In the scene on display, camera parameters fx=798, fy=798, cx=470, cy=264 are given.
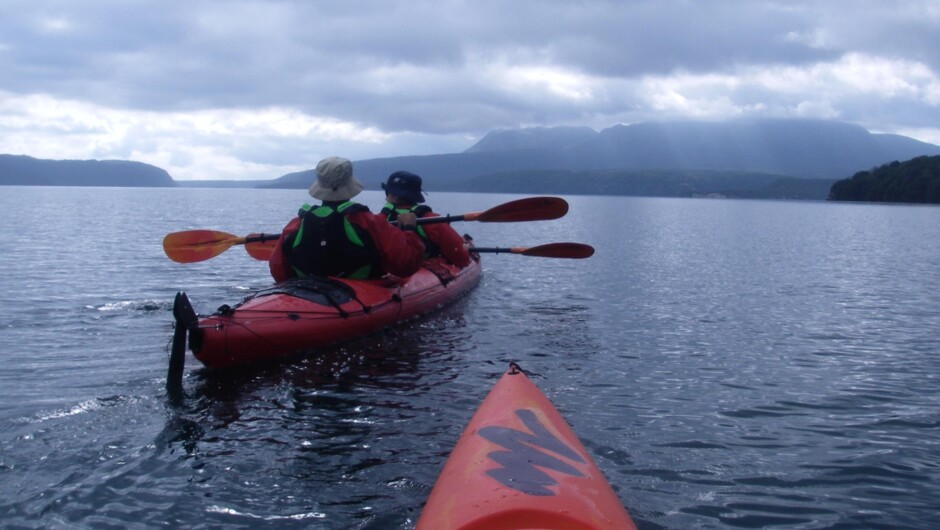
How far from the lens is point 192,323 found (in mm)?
8016

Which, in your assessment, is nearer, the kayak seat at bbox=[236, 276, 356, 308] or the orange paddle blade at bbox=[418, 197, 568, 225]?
the kayak seat at bbox=[236, 276, 356, 308]

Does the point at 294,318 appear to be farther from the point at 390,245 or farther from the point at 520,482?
the point at 520,482

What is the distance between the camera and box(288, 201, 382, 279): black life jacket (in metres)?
9.88

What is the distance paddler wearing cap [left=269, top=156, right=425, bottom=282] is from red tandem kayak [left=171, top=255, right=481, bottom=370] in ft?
0.94

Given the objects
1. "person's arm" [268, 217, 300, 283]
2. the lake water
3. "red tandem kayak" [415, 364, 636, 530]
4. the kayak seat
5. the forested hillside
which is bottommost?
the lake water

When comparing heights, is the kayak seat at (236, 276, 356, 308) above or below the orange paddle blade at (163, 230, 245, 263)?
below

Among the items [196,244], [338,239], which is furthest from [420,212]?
[196,244]

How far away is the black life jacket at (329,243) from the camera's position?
389 inches

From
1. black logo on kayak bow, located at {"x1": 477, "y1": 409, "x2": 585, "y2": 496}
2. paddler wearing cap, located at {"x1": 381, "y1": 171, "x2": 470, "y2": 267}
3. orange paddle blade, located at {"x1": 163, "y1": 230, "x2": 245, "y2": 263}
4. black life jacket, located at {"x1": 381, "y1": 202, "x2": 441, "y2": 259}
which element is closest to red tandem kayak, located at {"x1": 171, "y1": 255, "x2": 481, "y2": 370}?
black life jacket, located at {"x1": 381, "y1": 202, "x2": 441, "y2": 259}

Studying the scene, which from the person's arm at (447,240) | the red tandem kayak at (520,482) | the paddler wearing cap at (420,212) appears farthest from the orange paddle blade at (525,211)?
the red tandem kayak at (520,482)

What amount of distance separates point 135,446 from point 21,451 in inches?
32.8

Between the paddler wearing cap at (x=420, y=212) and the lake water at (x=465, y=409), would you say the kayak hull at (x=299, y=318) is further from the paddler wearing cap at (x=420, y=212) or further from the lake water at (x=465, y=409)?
the paddler wearing cap at (x=420, y=212)

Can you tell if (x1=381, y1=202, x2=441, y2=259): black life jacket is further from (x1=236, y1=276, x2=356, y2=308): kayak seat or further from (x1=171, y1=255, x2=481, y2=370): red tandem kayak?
(x1=236, y1=276, x2=356, y2=308): kayak seat

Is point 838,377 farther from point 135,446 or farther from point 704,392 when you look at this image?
point 135,446
